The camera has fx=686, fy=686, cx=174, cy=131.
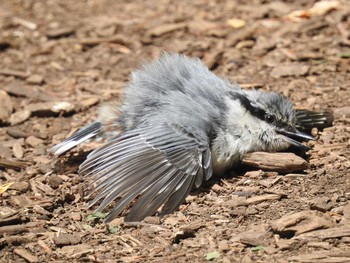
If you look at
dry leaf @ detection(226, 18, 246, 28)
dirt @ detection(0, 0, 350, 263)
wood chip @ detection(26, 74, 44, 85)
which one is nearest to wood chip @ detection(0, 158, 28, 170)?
dirt @ detection(0, 0, 350, 263)

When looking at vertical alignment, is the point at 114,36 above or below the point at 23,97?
above

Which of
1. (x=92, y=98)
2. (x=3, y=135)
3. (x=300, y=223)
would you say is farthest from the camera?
(x=92, y=98)

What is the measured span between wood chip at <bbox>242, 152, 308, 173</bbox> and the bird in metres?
0.09

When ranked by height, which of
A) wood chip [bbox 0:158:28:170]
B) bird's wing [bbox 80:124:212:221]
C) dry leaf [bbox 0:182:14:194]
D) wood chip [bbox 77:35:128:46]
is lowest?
dry leaf [bbox 0:182:14:194]

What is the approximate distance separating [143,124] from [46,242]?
1.28 metres

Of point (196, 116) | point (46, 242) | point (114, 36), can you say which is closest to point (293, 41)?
point (114, 36)

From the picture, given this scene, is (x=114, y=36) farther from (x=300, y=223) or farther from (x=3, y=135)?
(x=300, y=223)

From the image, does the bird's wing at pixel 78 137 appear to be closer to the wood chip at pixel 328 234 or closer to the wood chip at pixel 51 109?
the wood chip at pixel 51 109

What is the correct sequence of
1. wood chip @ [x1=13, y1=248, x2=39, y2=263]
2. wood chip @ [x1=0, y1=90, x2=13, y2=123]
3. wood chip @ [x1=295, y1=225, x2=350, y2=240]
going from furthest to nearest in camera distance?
wood chip @ [x1=0, y1=90, x2=13, y2=123], wood chip @ [x1=13, y1=248, x2=39, y2=263], wood chip @ [x1=295, y1=225, x2=350, y2=240]

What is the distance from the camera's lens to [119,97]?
692 cm

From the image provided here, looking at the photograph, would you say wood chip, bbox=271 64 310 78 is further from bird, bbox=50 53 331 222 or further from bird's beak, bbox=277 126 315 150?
bird's beak, bbox=277 126 315 150

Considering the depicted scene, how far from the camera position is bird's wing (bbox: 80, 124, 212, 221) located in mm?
4898

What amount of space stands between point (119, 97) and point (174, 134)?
181 cm

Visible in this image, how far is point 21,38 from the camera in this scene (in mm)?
8523
